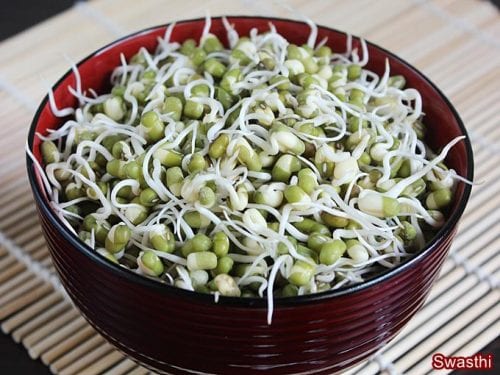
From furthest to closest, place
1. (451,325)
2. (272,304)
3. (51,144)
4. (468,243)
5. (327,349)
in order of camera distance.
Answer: (468,243) < (451,325) < (51,144) < (327,349) < (272,304)

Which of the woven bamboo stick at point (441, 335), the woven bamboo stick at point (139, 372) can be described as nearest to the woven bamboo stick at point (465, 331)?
the woven bamboo stick at point (441, 335)

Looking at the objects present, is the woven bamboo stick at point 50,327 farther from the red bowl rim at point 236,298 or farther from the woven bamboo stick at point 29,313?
the red bowl rim at point 236,298

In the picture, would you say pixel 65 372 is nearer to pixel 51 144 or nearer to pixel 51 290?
pixel 51 290

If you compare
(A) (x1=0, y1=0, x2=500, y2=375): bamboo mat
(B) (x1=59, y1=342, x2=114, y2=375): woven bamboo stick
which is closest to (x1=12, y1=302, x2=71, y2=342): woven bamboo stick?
(A) (x1=0, y1=0, x2=500, y2=375): bamboo mat

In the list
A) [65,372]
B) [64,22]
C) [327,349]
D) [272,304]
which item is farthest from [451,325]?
[64,22]

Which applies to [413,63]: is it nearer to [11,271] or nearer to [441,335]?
[441,335]

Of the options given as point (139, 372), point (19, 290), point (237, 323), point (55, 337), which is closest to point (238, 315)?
point (237, 323)

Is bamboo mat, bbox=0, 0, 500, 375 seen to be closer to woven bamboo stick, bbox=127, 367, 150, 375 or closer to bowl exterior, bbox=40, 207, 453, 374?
woven bamboo stick, bbox=127, 367, 150, 375

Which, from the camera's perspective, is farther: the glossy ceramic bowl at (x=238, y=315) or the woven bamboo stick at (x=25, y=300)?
the woven bamboo stick at (x=25, y=300)

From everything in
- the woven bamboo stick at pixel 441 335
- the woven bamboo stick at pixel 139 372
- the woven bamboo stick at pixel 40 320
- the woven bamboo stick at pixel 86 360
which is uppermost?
the woven bamboo stick at pixel 441 335
